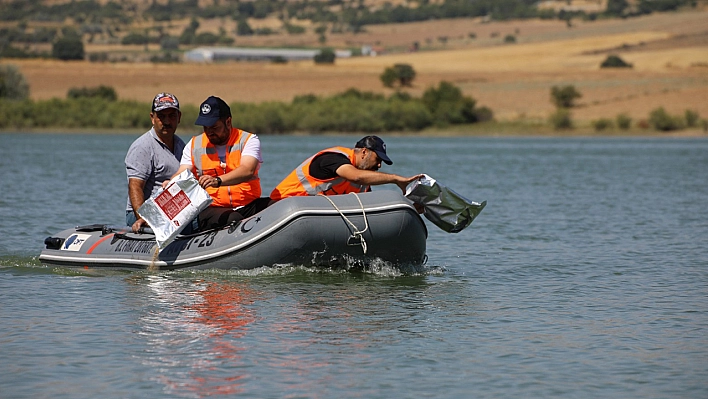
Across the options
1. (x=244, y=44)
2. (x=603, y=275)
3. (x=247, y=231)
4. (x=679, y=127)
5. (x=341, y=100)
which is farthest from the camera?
(x=244, y=44)

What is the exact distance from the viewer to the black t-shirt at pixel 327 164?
10156 mm

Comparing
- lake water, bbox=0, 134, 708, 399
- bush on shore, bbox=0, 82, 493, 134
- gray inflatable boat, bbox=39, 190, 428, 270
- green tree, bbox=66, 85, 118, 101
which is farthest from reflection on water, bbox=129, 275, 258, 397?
green tree, bbox=66, 85, 118, 101

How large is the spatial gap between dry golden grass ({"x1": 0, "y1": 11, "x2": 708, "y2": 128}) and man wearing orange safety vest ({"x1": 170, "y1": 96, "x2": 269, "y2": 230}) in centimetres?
5675

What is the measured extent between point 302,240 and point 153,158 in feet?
5.18

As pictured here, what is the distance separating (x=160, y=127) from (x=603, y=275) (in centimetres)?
477

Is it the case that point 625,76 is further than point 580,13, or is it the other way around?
point 580,13

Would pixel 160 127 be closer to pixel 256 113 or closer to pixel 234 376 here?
pixel 234 376

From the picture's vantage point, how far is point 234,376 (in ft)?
23.5

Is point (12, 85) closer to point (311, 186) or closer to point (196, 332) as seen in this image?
point (311, 186)

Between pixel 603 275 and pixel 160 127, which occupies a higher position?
pixel 160 127

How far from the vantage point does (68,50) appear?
9944 cm

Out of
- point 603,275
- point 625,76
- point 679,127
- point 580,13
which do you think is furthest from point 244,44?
point 603,275

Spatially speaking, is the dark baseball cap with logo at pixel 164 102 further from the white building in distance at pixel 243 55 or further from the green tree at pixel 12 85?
the white building in distance at pixel 243 55

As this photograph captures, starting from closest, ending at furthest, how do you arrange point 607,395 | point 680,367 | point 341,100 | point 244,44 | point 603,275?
point 607,395 < point 680,367 < point 603,275 < point 341,100 < point 244,44
